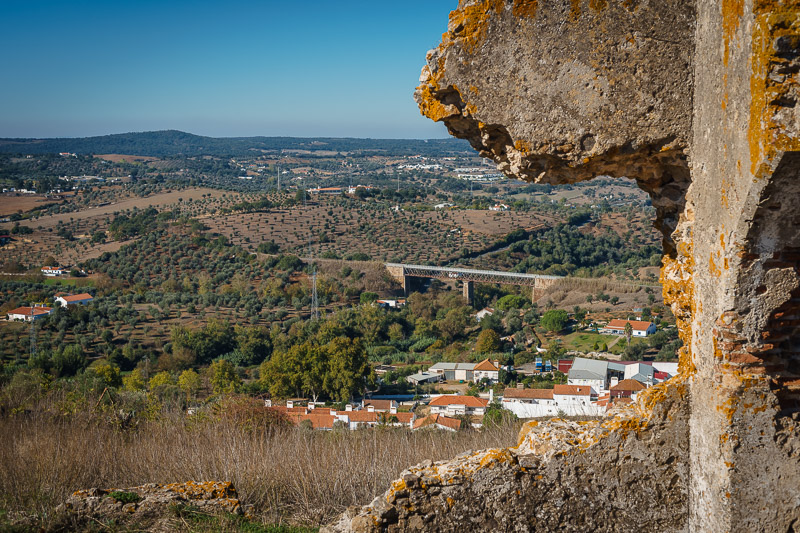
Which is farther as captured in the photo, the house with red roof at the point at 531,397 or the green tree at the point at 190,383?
the green tree at the point at 190,383

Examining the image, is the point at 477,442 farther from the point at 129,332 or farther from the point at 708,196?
the point at 129,332

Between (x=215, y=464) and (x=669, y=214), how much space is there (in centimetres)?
487

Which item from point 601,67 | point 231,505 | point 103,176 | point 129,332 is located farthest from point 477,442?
point 103,176

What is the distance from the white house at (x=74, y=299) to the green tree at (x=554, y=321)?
25027 mm

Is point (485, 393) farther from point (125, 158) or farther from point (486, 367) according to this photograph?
point (125, 158)

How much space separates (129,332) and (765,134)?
35505mm

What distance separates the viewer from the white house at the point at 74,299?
3775 cm

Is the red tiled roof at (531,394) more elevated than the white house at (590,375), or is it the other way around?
the red tiled roof at (531,394)

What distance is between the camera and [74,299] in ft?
127

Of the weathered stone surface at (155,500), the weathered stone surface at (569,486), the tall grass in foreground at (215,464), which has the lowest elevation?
the tall grass in foreground at (215,464)

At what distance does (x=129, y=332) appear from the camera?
34.7 metres

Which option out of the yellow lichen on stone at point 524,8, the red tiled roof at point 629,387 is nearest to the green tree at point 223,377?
the red tiled roof at point 629,387

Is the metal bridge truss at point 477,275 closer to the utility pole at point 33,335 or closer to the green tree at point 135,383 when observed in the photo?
the utility pole at point 33,335

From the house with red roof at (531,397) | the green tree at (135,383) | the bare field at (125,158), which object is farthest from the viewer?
the bare field at (125,158)
